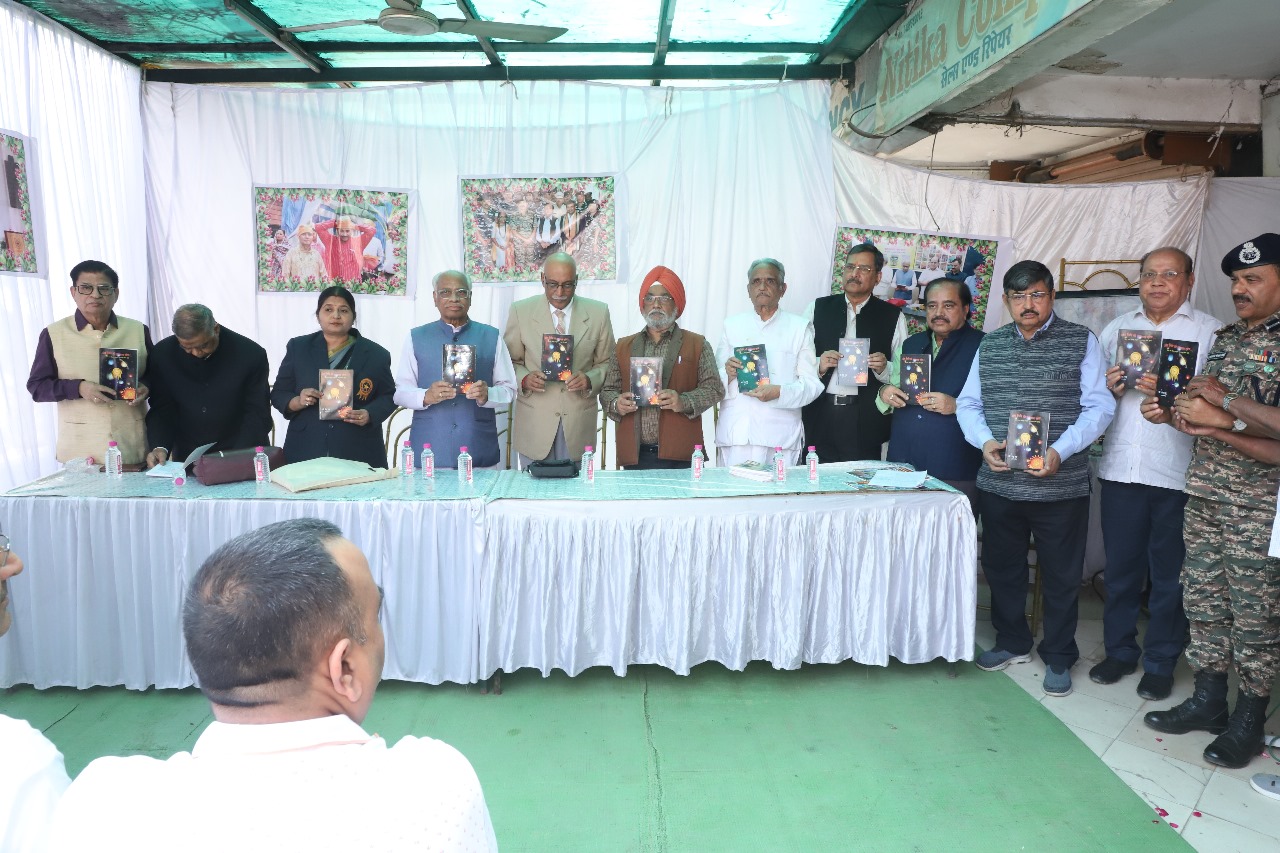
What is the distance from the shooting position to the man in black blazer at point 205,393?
14.0 feet

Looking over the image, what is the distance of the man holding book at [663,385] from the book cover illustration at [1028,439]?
1594 mm

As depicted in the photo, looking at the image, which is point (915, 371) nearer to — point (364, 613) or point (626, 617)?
point (626, 617)

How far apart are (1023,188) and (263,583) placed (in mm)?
6131

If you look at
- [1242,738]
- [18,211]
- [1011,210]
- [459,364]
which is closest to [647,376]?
[459,364]

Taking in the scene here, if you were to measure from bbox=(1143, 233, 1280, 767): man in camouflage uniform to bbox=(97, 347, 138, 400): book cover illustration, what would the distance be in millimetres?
4748

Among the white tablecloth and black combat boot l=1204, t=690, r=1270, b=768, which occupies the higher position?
the white tablecloth

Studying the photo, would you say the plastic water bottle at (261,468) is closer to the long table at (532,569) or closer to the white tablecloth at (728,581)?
the long table at (532,569)

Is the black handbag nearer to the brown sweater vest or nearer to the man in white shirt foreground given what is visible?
the brown sweater vest

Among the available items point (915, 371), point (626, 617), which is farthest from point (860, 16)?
point (626, 617)

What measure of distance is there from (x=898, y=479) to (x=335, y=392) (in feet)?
9.06

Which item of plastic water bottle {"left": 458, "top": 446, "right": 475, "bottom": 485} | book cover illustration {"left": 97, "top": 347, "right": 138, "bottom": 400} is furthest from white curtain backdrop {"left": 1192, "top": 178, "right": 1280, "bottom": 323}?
book cover illustration {"left": 97, "top": 347, "right": 138, "bottom": 400}

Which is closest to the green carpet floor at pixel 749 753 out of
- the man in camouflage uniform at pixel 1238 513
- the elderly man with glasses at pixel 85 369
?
the man in camouflage uniform at pixel 1238 513

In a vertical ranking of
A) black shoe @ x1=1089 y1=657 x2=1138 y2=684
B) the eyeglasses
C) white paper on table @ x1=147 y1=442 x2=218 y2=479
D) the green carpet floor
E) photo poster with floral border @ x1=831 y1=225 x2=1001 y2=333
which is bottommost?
the green carpet floor

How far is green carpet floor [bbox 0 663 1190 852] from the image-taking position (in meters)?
2.61
